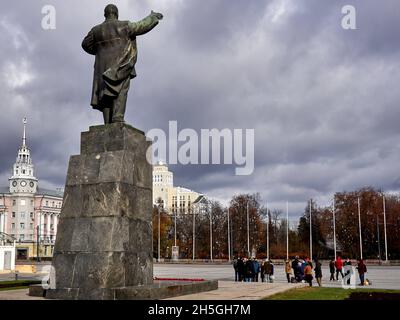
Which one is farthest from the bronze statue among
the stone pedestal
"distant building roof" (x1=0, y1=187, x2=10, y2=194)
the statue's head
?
"distant building roof" (x1=0, y1=187, x2=10, y2=194)

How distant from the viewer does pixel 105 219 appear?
11.4 meters

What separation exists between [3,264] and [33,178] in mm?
74466

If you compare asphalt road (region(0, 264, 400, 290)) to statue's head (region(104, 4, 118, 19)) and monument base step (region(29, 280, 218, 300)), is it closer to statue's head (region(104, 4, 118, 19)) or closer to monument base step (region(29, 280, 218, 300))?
monument base step (region(29, 280, 218, 300))

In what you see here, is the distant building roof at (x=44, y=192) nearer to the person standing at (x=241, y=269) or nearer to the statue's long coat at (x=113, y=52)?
the person standing at (x=241, y=269)

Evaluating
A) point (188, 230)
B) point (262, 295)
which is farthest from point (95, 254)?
point (188, 230)

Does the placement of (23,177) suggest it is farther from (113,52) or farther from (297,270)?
(113,52)

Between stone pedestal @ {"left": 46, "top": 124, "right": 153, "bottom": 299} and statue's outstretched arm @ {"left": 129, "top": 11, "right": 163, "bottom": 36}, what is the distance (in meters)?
2.56

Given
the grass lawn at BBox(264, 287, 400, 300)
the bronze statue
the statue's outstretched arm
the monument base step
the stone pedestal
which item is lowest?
the grass lawn at BBox(264, 287, 400, 300)

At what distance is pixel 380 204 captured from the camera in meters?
69.4

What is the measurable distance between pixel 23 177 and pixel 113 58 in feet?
336

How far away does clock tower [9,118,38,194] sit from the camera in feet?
357

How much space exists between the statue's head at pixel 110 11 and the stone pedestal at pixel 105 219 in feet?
9.97

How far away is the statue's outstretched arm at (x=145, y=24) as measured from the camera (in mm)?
12906

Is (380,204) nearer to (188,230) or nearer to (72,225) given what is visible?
(188,230)
